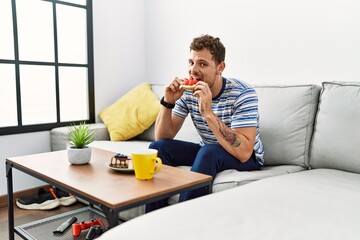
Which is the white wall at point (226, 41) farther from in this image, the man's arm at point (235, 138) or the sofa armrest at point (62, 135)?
the man's arm at point (235, 138)

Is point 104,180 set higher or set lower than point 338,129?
lower

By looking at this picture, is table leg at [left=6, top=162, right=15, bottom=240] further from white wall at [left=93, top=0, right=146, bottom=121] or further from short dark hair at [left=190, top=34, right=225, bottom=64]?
white wall at [left=93, top=0, right=146, bottom=121]

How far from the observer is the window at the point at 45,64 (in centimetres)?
264

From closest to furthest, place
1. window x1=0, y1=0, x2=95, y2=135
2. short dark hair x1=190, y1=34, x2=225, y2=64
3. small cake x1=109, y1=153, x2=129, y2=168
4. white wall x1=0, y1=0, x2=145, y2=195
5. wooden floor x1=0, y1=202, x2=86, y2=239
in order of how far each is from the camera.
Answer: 1. small cake x1=109, y1=153, x2=129, y2=168
2. short dark hair x1=190, y1=34, x2=225, y2=64
3. wooden floor x1=0, y1=202, x2=86, y2=239
4. window x1=0, y1=0, x2=95, y2=135
5. white wall x1=0, y1=0, x2=145, y2=195

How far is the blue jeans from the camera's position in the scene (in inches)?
65.4

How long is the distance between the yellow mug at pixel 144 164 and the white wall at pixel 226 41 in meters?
1.49

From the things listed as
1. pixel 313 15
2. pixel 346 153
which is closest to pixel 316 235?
pixel 346 153

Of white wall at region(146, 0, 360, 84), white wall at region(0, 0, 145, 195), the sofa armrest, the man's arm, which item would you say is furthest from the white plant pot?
white wall at region(146, 0, 360, 84)

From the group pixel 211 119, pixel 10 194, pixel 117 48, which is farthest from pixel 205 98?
pixel 117 48

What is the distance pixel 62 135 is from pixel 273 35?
179cm

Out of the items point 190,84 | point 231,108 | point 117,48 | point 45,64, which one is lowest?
point 231,108

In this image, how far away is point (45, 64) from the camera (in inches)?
113

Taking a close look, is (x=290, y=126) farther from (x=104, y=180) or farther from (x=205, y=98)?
(x=104, y=180)

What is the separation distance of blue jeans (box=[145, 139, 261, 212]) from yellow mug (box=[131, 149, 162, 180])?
260mm
